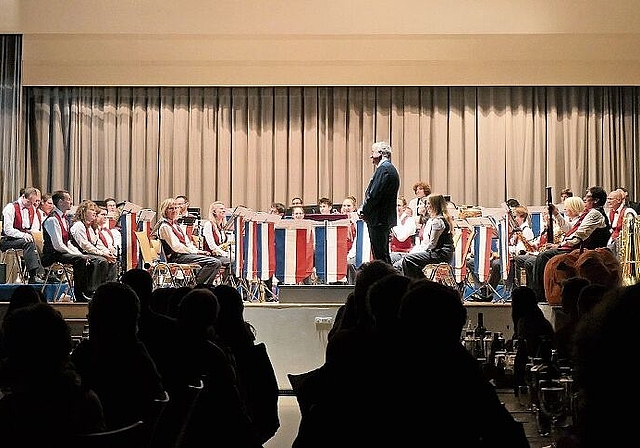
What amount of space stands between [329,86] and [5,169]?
5.23 meters

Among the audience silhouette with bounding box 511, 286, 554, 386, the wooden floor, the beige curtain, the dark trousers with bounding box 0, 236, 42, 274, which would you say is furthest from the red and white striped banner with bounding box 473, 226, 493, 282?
the beige curtain

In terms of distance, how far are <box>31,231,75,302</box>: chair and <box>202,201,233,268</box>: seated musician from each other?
1556 mm

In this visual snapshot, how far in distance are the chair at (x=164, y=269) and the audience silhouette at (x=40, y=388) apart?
24.8 feet

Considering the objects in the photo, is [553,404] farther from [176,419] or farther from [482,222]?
[482,222]

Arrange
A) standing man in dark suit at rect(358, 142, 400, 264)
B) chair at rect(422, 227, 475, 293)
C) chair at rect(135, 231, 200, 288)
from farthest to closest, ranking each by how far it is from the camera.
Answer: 1. chair at rect(422, 227, 475, 293)
2. chair at rect(135, 231, 200, 288)
3. standing man in dark suit at rect(358, 142, 400, 264)

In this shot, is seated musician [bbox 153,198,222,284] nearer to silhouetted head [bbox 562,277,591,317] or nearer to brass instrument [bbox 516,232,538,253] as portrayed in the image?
brass instrument [bbox 516,232,538,253]

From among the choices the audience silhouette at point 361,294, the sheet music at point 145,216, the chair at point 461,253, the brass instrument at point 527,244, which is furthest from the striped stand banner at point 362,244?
the audience silhouette at point 361,294

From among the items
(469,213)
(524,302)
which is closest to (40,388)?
(524,302)

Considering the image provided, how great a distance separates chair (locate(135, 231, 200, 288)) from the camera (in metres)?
10.2

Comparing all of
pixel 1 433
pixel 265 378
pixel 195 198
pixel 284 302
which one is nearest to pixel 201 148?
pixel 195 198

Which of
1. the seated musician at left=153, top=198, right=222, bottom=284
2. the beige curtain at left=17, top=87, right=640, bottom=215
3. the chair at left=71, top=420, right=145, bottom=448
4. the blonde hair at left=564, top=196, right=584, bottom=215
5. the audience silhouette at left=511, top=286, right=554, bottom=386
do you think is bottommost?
the chair at left=71, top=420, right=145, bottom=448

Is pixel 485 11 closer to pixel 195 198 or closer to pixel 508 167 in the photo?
pixel 508 167

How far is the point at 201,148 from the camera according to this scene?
1617 centimetres

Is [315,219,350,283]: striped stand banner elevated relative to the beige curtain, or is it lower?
lower
